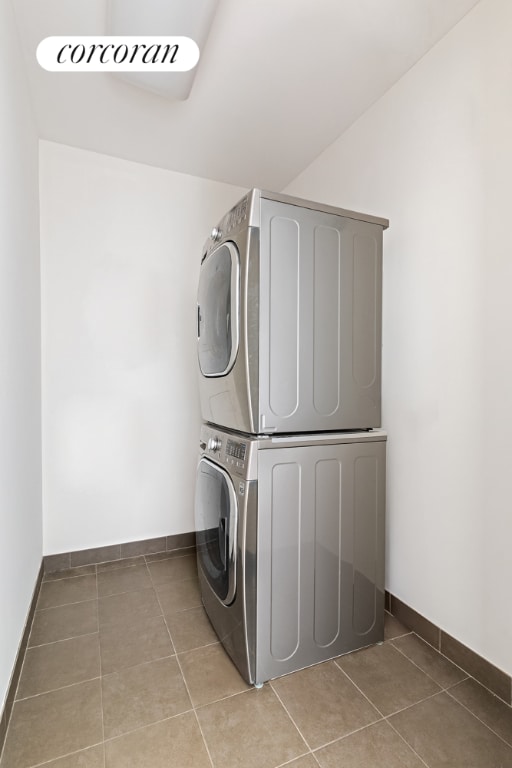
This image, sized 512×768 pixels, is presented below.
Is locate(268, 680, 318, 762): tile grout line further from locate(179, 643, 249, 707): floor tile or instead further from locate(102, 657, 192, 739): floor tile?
locate(102, 657, 192, 739): floor tile

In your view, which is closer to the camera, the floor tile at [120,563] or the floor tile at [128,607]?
the floor tile at [128,607]

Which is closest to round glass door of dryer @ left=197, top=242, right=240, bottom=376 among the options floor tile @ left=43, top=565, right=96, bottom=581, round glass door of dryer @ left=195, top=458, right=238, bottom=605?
round glass door of dryer @ left=195, top=458, right=238, bottom=605

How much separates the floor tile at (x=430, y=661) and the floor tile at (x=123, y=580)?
140cm

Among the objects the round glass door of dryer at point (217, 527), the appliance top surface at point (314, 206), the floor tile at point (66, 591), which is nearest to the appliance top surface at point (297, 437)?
the round glass door of dryer at point (217, 527)

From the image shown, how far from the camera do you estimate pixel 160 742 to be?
125cm

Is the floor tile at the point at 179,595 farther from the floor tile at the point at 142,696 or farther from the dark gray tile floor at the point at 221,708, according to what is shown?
the floor tile at the point at 142,696

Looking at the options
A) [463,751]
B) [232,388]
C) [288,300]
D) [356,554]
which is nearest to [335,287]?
[288,300]

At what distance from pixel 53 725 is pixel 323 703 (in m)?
0.94

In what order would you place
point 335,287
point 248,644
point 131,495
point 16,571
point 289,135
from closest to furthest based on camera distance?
1. point 248,644
2. point 16,571
3. point 335,287
4. point 289,135
5. point 131,495

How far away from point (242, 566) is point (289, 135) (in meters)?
2.35

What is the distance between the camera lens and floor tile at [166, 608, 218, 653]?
1743mm

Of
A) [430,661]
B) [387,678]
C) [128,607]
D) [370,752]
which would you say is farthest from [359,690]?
[128,607]

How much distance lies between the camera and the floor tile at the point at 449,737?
1.19m

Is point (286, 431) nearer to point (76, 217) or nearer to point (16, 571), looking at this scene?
point (16, 571)
